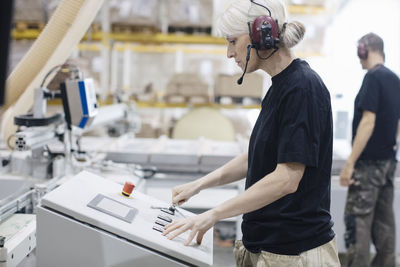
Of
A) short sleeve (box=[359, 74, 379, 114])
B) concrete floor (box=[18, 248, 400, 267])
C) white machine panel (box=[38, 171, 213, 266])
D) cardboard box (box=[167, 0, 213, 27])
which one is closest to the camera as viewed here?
white machine panel (box=[38, 171, 213, 266])

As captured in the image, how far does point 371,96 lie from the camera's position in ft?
10.0

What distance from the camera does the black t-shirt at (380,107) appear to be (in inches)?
121

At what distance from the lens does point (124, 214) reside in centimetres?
136

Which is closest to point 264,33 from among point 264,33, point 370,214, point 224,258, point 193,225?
point 264,33

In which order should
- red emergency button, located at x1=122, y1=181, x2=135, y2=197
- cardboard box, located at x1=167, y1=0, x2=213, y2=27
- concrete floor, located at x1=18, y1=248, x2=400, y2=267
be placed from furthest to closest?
cardboard box, located at x1=167, y1=0, x2=213, y2=27
concrete floor, located at x1=18, y1=248, x2=400, y2=267
red emergency button, located at x1=122, y1=181, x2=135, y2=197

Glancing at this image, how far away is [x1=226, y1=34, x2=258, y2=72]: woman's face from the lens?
1.40 metres

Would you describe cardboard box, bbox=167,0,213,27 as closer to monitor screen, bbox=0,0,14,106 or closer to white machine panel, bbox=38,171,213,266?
white machine panel, bbox=38,171,213,266

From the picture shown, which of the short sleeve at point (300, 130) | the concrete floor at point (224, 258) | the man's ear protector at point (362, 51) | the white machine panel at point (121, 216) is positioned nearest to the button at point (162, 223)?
the white machine panel at point (121, 216)

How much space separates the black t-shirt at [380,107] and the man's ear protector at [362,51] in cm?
12

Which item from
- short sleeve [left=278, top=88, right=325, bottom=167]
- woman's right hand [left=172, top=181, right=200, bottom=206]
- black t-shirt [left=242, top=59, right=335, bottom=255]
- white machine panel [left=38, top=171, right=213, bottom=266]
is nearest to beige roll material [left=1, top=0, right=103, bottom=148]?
white machine panel [left=38, top=171, right=213, bottom=266]

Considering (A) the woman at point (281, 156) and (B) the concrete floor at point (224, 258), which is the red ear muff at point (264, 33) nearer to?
(A) the woman at point (281, 156)

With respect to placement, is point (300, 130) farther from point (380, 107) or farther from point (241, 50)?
point (380, 107)

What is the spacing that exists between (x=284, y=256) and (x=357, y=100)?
6.88ft

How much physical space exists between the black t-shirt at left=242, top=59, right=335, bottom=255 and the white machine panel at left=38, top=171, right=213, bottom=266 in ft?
0.74
